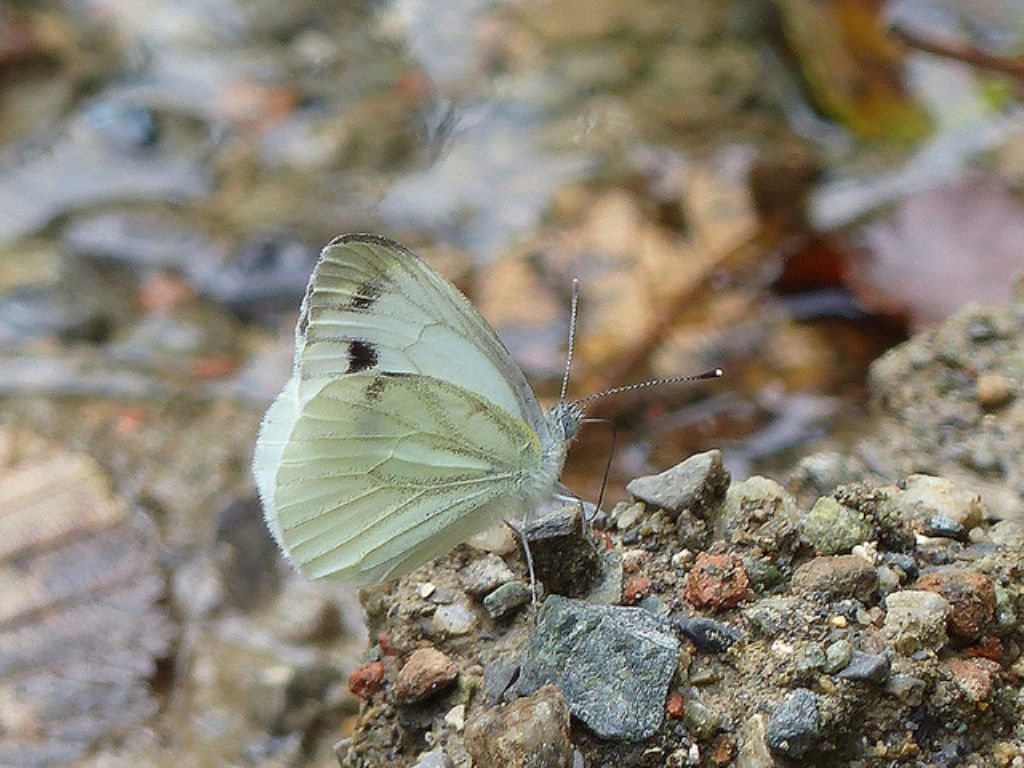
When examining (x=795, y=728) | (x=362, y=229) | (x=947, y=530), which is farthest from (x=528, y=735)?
(x=362, y=229)

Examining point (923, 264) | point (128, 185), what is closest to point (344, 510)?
point (923, 264)

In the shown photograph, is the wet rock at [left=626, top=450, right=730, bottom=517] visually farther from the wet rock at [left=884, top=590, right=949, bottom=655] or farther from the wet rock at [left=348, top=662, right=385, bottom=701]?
the wet rock at [left=348, top=662, right=385, bottom=701]

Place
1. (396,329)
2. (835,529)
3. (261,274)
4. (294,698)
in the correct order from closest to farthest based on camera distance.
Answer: (835,529)
(396,329)
(294,698)
(261,274)

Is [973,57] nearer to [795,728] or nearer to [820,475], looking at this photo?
[820,475]

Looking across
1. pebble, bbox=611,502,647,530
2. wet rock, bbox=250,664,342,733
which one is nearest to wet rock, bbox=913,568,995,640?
pebble, bbox=611,502,647,530

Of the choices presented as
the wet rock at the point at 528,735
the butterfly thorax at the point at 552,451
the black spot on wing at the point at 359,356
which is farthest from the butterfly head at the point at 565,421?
the wet rock at the point at 528,735

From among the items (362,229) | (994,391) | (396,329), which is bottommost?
(362,229)

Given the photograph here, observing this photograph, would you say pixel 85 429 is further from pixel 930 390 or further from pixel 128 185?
pixel 930 390
